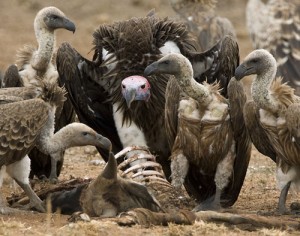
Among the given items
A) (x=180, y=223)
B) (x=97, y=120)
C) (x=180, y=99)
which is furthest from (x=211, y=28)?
(x=180, y=223)

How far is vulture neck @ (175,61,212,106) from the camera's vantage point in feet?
27.3

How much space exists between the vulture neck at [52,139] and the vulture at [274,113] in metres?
1.31

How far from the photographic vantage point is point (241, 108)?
8.45 metres

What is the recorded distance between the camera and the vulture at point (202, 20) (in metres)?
14.8

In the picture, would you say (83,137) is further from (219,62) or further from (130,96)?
(219,62)

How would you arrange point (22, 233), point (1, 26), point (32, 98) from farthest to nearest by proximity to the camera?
point (1, 26) < point (32, 98) < point (22, 233)

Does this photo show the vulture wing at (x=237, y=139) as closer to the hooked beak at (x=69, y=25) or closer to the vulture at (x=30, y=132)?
the vulture at (x=30, y=132)

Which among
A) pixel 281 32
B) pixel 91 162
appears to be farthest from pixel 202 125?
pixel 91 162

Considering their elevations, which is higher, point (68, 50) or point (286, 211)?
point (68, 50)

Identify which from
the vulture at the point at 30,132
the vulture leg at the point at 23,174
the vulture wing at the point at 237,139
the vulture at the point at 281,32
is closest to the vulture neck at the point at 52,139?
the vulture at the point at 30,132

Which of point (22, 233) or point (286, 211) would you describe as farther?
point (286, 211)

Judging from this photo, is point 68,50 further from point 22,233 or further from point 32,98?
point 22,233

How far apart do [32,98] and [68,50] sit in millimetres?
1116

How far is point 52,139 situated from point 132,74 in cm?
109
